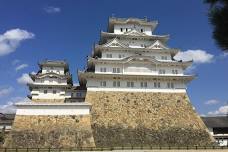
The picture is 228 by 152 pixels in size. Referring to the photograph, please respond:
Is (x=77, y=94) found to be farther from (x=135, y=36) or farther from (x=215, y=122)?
(x=215, y=122)

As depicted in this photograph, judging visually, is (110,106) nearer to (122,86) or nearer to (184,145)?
(122,86)

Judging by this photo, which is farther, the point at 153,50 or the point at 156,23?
the point at 156,23

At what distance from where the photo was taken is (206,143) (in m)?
35.2

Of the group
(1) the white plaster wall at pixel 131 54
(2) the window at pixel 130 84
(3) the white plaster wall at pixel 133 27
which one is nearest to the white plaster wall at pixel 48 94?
(1) the white plaster wall at pixel 131 54

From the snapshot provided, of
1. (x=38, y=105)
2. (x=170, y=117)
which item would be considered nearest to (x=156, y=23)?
(x=170, y=117)

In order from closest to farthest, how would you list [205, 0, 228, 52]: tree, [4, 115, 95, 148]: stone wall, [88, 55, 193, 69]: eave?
[205, 0, 228, 52]: tree < [4, 115, 95, 148]: stone wall < [88, 55, 193, 69]: eave

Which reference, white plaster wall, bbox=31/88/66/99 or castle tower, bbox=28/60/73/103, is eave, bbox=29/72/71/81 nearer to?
castle tower, bbox=28/60/73/103

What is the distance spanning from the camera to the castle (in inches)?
1277

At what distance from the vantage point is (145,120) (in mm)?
36469

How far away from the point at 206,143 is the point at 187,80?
30.2 feet

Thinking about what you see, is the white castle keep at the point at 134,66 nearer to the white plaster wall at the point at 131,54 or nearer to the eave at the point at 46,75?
the white plaster wall at the point at 131,54

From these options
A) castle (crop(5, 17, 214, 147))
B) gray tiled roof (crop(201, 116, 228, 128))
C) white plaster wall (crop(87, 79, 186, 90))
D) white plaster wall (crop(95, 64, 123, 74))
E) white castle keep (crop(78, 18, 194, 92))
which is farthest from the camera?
gray tiled roof (crop(201, 116, 228, 128))

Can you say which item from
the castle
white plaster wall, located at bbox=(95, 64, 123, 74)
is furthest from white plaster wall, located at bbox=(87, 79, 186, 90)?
white plaster wall, located at bbox=(95, 64, 123, 74)

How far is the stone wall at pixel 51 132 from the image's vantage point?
30.9m
